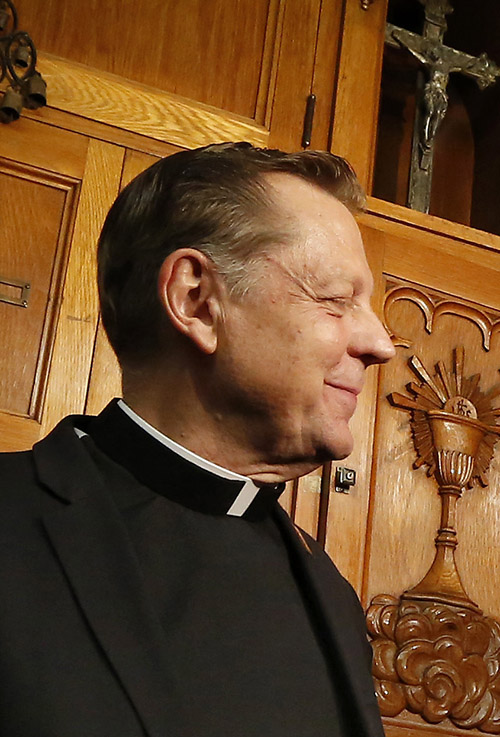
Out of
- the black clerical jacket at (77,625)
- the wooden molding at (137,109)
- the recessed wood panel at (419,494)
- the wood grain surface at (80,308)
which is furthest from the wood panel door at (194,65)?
the black clerical jacket at (77,625)

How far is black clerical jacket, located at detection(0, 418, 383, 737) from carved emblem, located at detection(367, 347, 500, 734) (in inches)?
34.9

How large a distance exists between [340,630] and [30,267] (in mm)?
1020

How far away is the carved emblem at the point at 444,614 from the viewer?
1928 millimetres

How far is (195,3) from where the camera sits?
2.21m

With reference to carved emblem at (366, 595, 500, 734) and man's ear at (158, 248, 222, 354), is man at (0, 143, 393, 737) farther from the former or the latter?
carved emblem at (366, 595, 500, 734)

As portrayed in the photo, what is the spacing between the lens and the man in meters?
0.94

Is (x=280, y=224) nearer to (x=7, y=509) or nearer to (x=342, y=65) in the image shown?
(x=7, y=509)

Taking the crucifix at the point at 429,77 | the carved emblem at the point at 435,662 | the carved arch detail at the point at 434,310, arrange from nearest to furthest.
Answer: the carved emblem at the point at 435,662 → the carved arch detail at the point at 434,310 → the crucifix at the point at 429,77

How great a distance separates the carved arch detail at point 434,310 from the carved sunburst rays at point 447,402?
68mm

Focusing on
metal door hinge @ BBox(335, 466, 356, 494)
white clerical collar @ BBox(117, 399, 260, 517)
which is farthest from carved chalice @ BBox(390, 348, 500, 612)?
white clerical collar @ BBox(117, 399, 260, 517)

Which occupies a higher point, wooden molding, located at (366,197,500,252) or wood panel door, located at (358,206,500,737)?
wooden molding, located at (366,197,500,252)

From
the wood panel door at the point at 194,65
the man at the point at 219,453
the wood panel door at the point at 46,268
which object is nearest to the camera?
the man at the point at 219,453

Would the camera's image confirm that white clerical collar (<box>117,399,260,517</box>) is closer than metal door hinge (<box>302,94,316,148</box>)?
Yes

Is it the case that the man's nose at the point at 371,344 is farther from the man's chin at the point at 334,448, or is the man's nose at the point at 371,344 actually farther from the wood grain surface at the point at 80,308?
the wood grain surface at the point at 80,308
